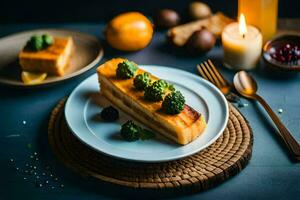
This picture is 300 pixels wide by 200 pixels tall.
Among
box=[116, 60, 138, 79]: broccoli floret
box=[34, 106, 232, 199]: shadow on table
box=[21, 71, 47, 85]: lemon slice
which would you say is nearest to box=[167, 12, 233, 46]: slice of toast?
box=[116, 60, 138, 79]: broccoli floret

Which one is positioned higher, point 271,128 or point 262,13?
point 262,13

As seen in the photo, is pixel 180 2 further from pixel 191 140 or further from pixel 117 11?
pixel 191 140

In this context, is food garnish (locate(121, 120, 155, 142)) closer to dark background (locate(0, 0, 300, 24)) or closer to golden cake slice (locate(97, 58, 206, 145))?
golden cake slice (locate(97, 58, 206, 145))

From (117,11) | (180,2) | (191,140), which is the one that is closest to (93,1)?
(117,11)

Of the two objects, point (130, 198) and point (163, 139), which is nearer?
point (130, 198)

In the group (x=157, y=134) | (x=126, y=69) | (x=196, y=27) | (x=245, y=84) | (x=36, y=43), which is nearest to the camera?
(x=157, y=134)

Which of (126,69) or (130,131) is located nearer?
(130,131)

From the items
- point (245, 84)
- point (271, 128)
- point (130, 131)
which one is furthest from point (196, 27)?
point (130, 131)

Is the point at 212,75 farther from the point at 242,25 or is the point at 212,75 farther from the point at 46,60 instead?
the point at 46,60
